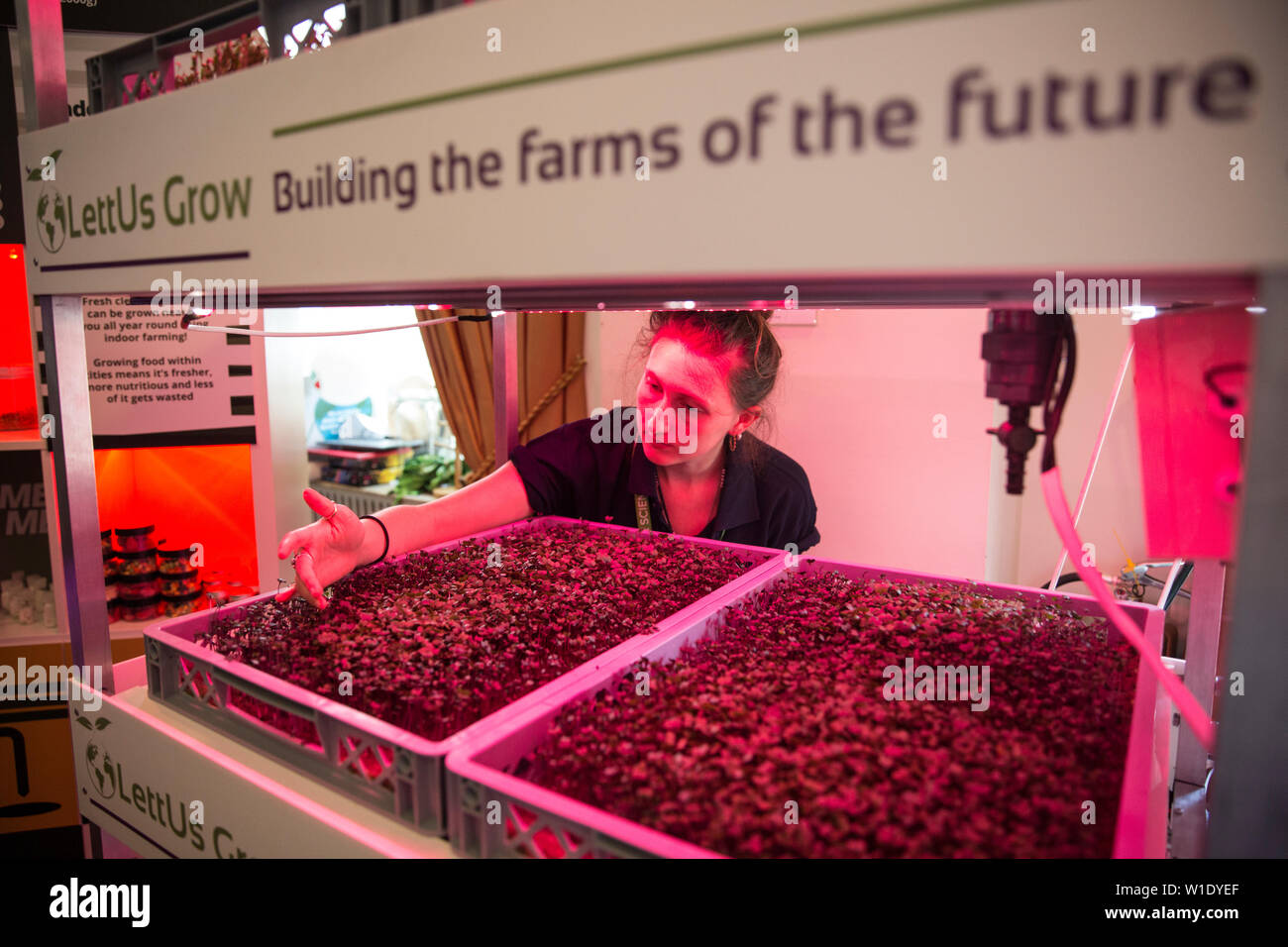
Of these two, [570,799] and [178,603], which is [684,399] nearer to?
[570,799]

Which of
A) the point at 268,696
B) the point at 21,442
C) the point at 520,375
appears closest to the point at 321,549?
the point at 268,696

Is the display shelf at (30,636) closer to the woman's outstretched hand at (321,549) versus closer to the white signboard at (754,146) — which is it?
the woman's outstretched hand at (321,549)

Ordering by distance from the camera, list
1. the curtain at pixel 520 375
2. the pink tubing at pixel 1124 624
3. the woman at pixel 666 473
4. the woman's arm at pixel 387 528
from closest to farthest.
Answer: the pink tubing at pixel 1124 624
the woman's arm at pixel 387 528
the woman at pixel 666 473
the curtain at pixel 520 375

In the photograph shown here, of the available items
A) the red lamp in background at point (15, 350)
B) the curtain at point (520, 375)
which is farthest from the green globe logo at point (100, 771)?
the curtain at point (520, 375)

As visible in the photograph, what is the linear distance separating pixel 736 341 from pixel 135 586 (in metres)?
2.49

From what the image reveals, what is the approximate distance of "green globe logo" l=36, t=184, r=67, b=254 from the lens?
110 centimetres

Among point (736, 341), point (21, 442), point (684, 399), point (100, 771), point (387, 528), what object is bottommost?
point (100, 771)

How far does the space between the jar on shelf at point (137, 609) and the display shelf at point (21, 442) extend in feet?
2.08

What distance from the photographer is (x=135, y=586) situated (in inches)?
111

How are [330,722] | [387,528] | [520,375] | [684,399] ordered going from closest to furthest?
1. [330,722]
2. [387,528]
3. [684,399]
4. [520,375]

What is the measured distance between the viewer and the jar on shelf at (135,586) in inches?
110

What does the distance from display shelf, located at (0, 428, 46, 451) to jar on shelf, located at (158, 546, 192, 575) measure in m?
0.54

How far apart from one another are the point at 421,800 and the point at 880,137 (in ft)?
2.39

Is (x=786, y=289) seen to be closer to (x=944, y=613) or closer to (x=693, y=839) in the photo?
(x=693, y=839)
